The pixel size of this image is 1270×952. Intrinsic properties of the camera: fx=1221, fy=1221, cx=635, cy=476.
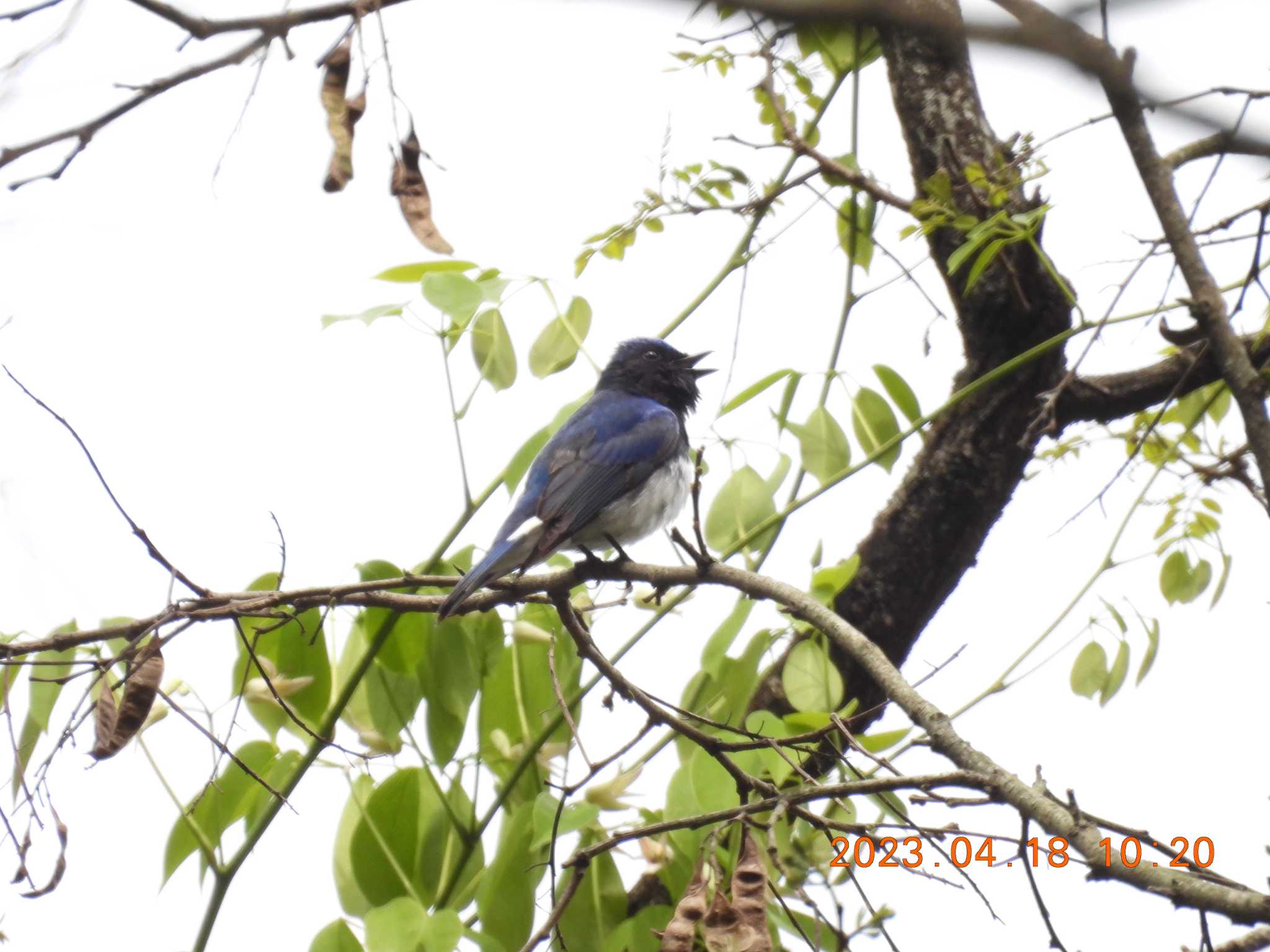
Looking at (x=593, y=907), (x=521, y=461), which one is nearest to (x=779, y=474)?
(x=521, y=461)

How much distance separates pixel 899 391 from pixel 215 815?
2173mm

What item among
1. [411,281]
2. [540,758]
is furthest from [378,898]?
[411,281]

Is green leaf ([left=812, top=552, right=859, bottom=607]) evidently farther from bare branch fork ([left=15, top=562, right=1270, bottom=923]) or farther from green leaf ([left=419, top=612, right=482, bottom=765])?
green leaf ([left=419, top=612, right=482, bottom=765])

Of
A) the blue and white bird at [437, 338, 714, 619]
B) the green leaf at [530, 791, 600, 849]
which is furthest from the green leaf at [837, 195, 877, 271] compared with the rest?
the green leaf at [530, 791, 600, 849]

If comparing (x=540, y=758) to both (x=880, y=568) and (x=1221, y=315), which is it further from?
(x=1221, y=315)

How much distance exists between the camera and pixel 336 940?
111 inches

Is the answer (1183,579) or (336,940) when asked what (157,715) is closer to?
(336,940)

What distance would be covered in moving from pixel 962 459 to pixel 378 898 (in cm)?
231

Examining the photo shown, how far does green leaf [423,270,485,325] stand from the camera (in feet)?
10.1

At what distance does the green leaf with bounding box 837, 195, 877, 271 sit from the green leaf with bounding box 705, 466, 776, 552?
0.94 meters

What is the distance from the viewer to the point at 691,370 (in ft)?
18.2

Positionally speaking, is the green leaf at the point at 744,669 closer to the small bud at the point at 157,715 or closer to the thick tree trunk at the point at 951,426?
the thick tree trunk at the point at 951,426

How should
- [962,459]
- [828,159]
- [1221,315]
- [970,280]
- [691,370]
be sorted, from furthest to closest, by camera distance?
[691,370], [962,459], [828,159], [970,280], [1221,315]

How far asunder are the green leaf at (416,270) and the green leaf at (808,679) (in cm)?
140
